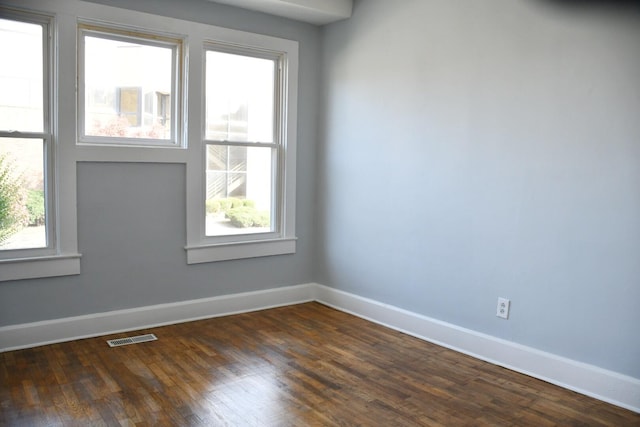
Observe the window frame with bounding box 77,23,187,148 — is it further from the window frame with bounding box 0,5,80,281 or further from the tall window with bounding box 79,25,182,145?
the window frame with bounding box 0,5,80,281

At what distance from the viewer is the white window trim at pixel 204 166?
13.8 ft

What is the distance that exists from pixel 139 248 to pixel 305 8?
7.36 feet

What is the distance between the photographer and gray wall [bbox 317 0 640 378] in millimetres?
2963

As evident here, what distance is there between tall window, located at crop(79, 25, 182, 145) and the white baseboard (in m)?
1.27

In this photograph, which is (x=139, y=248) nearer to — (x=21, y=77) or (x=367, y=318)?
(x=21, y=77)

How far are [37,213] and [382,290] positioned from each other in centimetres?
256

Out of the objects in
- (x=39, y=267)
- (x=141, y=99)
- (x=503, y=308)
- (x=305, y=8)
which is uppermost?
(x=305, y=8)

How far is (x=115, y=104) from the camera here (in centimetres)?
392

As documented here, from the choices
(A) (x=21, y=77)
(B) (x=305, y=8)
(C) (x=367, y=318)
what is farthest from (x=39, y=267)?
(B) (x=305, y=8)

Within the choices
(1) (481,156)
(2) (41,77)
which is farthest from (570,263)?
(2) (41,77)

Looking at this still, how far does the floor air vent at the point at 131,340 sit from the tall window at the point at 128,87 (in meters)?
1.38

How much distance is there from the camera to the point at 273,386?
3.12 m

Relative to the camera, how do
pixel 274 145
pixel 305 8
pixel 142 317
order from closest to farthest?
pixel 142 317
pixel 305 8
pixel 274 145

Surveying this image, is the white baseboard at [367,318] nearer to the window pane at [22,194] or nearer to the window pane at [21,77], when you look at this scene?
the window pane at [22,194]
